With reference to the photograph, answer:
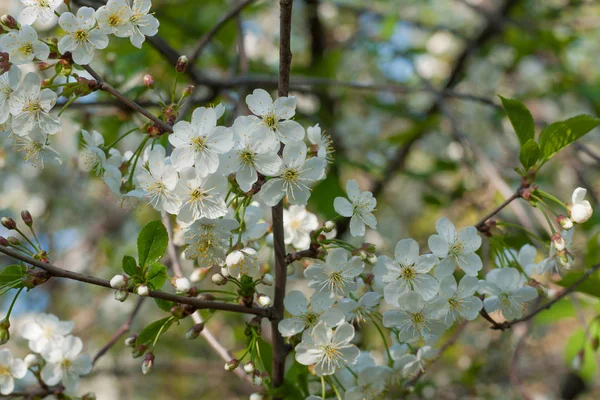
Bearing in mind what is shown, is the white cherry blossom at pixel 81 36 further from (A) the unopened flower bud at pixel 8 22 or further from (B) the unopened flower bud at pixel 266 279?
(B) the unopened flower bud at pixel 266 279

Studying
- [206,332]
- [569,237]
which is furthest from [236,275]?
[569,237]

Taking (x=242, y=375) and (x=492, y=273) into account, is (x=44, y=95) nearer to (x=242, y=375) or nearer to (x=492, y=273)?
(x=242, y=375)

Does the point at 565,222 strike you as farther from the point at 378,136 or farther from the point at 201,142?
the point at 378,136

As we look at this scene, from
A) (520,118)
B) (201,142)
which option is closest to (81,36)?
(201,142)

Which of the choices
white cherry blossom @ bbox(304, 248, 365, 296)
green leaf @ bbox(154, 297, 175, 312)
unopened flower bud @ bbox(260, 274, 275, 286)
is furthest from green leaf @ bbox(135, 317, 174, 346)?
white cherry blossom @ bbox(304, 248, 365, 296)

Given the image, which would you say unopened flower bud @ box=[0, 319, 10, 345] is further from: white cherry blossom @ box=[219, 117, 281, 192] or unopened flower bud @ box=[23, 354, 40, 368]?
white cherry blossom @ box=[219, 117, 281, 192]

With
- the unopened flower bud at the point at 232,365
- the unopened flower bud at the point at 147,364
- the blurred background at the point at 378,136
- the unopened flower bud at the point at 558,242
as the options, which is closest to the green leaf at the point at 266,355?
the unopened flower bud at the point at 232,365
